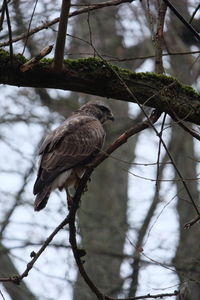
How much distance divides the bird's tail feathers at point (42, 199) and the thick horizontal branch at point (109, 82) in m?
1.19

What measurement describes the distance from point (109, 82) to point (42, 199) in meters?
1.35

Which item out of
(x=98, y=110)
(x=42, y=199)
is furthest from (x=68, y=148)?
(x=98, y=110)

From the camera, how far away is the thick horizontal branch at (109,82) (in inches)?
197

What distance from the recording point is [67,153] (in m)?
6.52

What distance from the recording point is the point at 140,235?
38.2 ft

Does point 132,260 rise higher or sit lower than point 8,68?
higher

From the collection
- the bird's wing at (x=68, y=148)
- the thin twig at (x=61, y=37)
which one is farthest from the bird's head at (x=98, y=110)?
the thin twig at (x=61, y=37)

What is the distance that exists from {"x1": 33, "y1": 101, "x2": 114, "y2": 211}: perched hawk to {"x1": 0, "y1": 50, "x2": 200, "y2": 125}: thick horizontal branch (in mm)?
1175

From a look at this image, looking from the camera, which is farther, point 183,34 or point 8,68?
point 183,34

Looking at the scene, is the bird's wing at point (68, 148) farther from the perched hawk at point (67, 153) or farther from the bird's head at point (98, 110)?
the bird's head at point (98, 110)

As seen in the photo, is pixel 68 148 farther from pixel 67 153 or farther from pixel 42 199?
pixel 42 199

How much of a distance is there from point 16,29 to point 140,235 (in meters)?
4.19

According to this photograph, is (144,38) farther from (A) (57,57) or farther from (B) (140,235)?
(A) (57,57)

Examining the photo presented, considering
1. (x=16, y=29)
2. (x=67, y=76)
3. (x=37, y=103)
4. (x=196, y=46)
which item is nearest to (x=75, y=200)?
(x=67, y=76)
